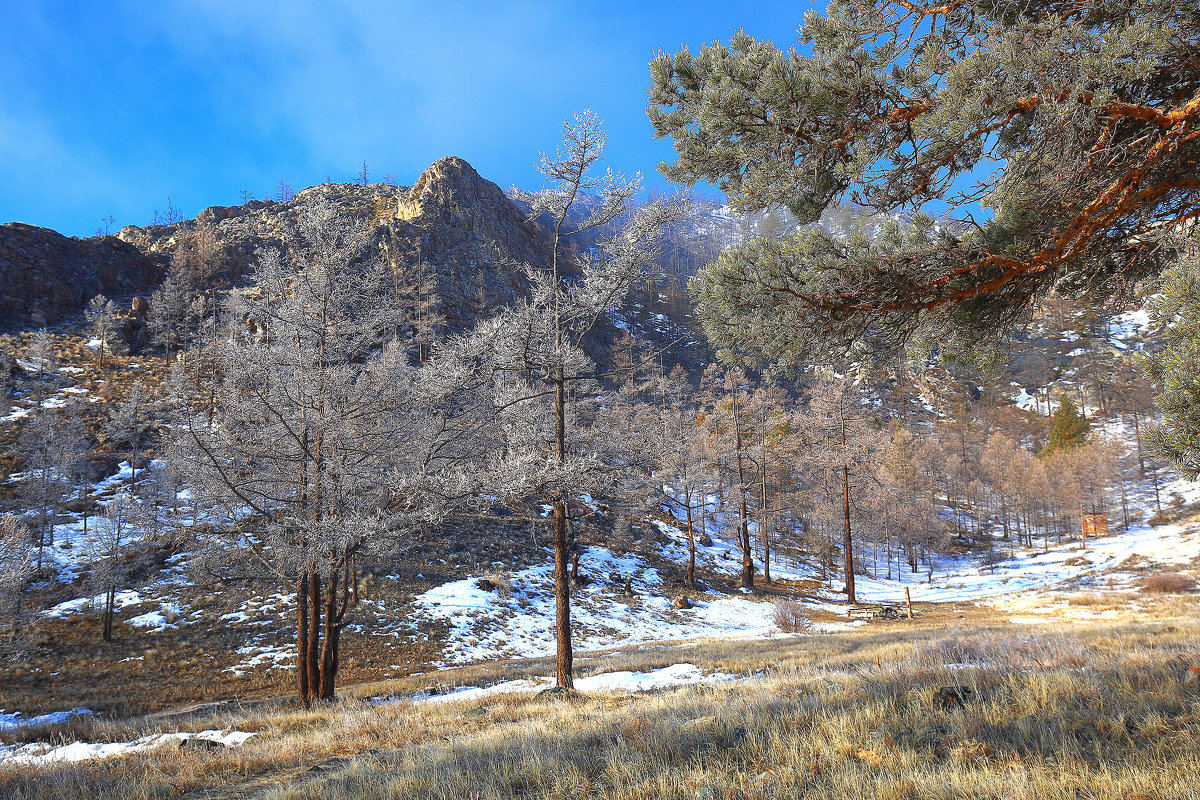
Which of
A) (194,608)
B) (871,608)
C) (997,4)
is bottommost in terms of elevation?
(871,608)

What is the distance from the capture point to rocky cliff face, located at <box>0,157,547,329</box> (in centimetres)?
4581

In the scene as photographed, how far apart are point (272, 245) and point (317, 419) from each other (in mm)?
39769

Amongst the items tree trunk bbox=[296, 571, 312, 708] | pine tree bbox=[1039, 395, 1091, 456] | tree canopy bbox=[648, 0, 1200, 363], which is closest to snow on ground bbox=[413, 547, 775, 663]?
tree trunk bbox=[296, 571, 312, 708]

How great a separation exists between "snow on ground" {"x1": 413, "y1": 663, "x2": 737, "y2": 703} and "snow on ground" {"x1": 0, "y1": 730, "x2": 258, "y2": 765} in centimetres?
317

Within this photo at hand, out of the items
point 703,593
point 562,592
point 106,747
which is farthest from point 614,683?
point 703,593

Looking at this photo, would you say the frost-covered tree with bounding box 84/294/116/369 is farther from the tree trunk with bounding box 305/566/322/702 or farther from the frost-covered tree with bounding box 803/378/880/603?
the frost-covered tree with bounding box 803/378/880/603

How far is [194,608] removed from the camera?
19.3m

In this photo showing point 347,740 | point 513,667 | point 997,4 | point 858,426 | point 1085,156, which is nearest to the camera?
point 1085,156

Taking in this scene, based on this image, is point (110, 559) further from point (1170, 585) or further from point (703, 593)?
point (1170, 585)

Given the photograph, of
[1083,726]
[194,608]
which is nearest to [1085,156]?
[1083,726]

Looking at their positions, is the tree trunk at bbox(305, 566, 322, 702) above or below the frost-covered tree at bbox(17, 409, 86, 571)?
below

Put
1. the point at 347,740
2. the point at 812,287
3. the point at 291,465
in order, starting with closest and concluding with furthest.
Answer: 1. the point at 812,287
2. the point at 347,740
3. the point at 291,465

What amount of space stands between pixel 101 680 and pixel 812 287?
69.9ft

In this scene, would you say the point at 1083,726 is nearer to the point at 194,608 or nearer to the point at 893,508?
the point at 194,608
